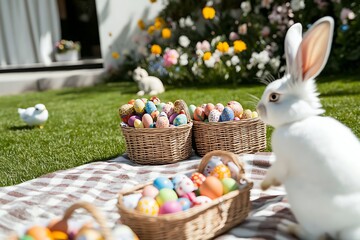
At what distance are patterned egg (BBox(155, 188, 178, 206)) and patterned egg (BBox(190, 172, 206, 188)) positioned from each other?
168 mm

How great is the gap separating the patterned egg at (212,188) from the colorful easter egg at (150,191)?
213 millimetres

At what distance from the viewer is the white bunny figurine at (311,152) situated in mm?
1849

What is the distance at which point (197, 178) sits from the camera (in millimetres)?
2326

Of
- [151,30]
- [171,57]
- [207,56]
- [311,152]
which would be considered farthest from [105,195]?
[151,30]

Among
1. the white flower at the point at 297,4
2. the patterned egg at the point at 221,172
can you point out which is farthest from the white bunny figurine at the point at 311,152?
the white flower at the point at 297,4

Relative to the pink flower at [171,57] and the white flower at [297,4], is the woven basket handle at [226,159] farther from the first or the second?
the white flower at [297,4]

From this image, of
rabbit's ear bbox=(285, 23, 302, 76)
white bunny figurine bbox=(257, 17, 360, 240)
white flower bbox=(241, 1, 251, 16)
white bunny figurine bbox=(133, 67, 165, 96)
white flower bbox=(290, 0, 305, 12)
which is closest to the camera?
white bunny figurine bbox=(257, 17, 360, 240)

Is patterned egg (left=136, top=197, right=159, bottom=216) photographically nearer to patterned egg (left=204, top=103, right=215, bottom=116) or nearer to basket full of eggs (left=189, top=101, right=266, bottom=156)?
basket full of eggs (left=189, top=101, right=266, bottom=156)

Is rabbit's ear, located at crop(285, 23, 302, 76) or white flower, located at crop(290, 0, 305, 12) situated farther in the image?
white flower, located at crop(290, 0, 305, 12)

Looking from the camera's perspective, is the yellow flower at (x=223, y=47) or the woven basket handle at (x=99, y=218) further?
the yellow flower at (x=223, y=47)

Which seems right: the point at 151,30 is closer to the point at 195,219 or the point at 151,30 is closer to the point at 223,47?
the point at 223,47

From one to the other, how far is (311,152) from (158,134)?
1580mm

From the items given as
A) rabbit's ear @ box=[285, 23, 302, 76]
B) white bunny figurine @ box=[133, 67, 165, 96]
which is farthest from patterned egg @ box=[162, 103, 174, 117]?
white bunny figurine @ box=[133, 67, 165, 96]

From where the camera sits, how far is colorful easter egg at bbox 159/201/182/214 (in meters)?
2.00
